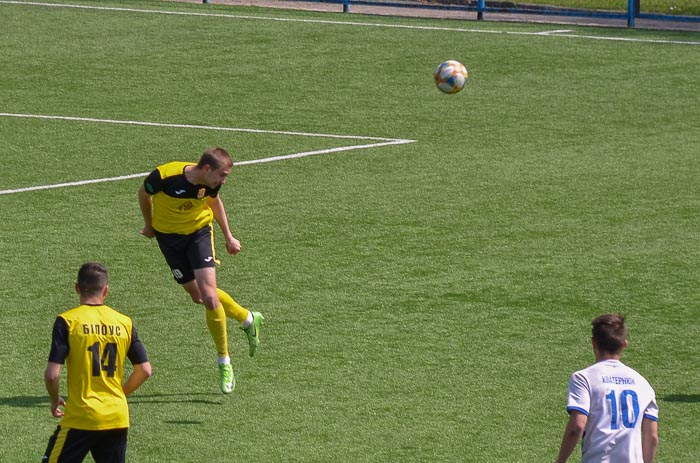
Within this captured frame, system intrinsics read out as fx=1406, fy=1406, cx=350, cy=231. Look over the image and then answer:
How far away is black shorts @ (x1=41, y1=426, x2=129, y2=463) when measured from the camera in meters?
7.54

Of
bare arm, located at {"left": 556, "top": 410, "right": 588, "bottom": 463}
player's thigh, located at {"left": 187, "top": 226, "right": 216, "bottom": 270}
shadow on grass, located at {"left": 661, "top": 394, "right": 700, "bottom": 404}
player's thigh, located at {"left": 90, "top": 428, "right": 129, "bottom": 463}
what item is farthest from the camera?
player's thigh, located at {"left": 187, "top": 226, "right": 216, "bottom": 270}

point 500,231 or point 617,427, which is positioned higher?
point 617,427

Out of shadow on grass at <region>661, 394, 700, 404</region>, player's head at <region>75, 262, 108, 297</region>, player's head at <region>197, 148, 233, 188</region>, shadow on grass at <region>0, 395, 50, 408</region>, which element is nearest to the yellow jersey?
player's head at <region>197, 148, 233, 188</region>

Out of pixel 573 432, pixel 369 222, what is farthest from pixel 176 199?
pixel 369 222

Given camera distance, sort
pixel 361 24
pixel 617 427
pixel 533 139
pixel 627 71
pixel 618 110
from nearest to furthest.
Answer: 1. pixel 617 427
2. pixel 533 139
3. pixel 618 110
4. pixel 627 71
5. pixel 361 24

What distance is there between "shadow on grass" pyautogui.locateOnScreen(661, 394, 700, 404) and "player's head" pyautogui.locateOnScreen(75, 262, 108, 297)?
4.61m

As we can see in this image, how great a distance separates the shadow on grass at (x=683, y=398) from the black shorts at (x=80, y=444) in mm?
4397

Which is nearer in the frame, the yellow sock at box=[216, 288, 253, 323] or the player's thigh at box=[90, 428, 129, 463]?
the player's thigh at box=[90, 428, 129, 463]

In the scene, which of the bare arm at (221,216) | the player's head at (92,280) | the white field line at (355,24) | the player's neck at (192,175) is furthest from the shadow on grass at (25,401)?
the white field line at (355,24)

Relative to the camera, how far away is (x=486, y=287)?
43.7ft

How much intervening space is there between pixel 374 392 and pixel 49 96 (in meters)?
14.4

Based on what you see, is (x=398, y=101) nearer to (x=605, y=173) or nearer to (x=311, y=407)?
(x=605, y=173)

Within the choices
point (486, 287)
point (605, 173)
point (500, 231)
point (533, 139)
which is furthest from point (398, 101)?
point (486, 287)

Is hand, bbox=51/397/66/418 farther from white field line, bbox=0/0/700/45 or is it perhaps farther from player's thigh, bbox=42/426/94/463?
white field line, bbox=0/0/700/45
